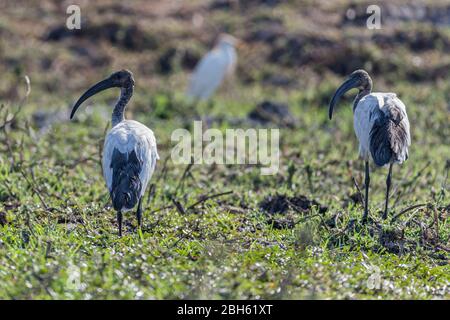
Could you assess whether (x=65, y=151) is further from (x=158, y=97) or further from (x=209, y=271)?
(x=209, y=271)

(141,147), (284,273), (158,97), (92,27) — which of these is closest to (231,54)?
(158,97)

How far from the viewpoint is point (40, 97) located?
52.1 ft

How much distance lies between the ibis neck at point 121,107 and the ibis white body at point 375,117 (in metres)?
2.03

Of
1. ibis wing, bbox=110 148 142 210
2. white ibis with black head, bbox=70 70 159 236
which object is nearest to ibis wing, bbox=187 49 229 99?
white ibis with black head, bbox=70 70 159 236

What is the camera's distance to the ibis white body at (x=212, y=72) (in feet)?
52.3

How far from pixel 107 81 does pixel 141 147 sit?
1.42 m

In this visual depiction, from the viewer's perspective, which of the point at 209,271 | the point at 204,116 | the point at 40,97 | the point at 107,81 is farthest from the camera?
the point at 40,97

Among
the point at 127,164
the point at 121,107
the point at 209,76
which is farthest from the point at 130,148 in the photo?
the point at 209,76

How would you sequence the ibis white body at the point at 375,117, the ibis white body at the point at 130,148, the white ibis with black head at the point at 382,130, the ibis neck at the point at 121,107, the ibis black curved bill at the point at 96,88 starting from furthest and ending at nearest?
the ibis black curved bill at the point at 96,88
the ibis neck at the point at 121,107
the ibis white body at the point at 375,117
the white ibis with black head at the point at 382,130
the ibis white body at the point at 130,148

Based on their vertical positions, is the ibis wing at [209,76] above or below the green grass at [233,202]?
above

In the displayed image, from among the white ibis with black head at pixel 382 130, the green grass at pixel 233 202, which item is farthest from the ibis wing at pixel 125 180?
the white ibis with black head at pixel 382 130

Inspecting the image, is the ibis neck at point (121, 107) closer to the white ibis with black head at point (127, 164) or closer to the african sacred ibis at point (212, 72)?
the white ibis with black head at point (127, 164)

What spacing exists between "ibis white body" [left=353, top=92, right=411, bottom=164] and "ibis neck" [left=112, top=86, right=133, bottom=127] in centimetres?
203

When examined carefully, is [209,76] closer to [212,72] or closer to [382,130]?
[212,72]
